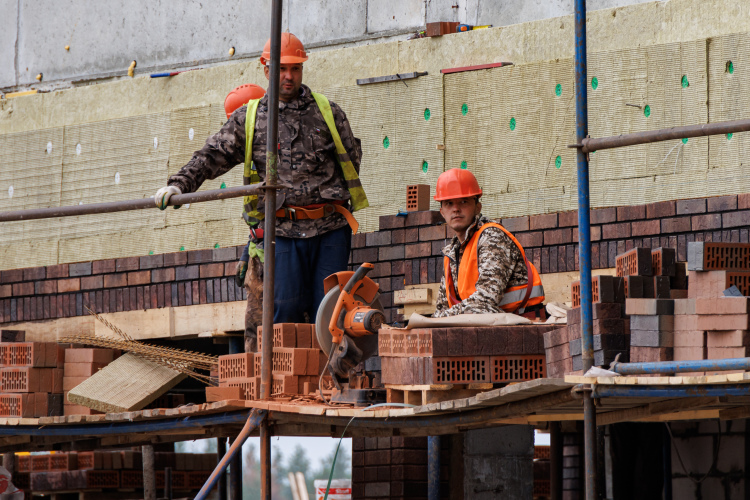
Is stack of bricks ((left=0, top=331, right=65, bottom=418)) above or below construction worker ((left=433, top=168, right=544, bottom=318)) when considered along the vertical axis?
below

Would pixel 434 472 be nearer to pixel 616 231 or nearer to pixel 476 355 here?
pixel 616 231

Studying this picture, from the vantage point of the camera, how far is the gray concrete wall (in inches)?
394

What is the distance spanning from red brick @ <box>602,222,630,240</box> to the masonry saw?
2120 mm

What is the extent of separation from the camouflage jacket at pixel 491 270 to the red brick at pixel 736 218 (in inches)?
67.4

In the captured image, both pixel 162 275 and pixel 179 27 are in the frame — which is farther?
pixel 179 27

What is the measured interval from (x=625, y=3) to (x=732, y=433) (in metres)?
3.51

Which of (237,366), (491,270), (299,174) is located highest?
(299,174)

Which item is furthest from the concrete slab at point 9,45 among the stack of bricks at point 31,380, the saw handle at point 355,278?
the saw handle at point 355,278

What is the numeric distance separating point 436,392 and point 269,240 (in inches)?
50.8

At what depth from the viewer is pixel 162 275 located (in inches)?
417

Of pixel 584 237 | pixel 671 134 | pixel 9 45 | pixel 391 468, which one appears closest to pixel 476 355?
pixel 584 237

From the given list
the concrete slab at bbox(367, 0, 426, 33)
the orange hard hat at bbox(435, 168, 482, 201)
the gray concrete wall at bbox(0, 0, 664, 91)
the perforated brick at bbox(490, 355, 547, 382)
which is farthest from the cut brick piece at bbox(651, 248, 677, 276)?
the concrete slab at bbox(367, 0, 426, 33)

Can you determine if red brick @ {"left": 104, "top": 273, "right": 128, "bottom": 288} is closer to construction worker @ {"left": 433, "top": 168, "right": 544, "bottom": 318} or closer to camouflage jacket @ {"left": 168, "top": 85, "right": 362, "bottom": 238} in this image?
camouflage jacket @ {"left": 168, "top": 85, "right": 362, "bottom": 238}

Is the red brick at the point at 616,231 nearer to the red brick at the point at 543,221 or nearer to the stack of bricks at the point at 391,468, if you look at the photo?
the red brick at the point at 543,221
